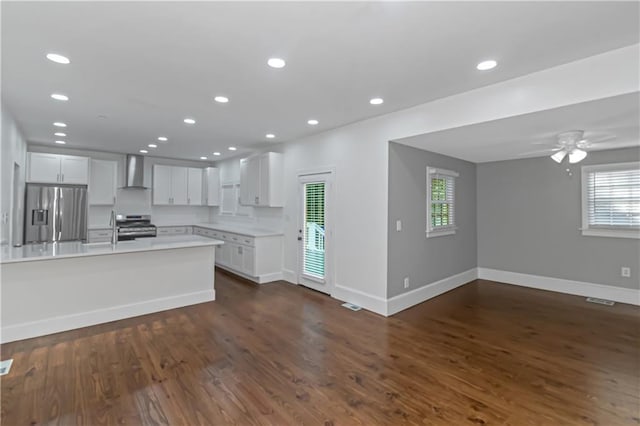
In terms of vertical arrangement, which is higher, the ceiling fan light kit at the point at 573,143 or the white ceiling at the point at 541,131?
the white ceiling at the point at 541,131

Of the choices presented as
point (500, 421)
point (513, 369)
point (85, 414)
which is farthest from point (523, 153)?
point (85, 414)

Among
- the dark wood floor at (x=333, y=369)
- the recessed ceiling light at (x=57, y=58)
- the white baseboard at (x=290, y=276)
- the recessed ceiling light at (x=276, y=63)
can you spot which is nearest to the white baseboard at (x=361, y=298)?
the dark wood floor at (x=333, y=369)

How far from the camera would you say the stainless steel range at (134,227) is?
22.3 ft

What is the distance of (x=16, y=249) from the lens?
361 cm

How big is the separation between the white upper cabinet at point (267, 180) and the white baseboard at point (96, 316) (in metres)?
2.09

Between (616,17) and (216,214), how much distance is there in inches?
325

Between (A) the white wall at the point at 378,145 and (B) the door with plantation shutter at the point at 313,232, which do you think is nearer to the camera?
(A) the white wall at the point at 378,145

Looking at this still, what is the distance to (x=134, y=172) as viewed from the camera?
23.5 ft

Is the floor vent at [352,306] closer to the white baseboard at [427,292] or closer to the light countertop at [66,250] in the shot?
the white baseboard at [427,292]

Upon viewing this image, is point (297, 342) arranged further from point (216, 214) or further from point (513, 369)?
point (216, 214)

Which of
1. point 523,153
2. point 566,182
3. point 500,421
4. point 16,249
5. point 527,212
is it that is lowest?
point 500,421

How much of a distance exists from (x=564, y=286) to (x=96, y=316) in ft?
22.8

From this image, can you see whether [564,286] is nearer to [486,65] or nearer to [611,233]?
[611,233]

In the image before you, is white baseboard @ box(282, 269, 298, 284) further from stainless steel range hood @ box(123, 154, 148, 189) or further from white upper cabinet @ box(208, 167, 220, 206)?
stainless steel range hood @ box(123, 154, 148, 189)
